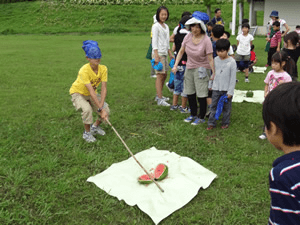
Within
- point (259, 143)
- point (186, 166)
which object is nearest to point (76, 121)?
point (186, 166)

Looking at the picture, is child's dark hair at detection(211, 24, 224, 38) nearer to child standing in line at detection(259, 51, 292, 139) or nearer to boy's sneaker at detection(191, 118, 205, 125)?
child standing in line at detection(259, 51, 292, 139)

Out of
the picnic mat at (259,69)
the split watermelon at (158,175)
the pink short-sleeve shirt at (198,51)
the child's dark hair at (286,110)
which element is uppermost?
the child's dark hair at (286,110)

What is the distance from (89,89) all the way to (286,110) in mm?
3282

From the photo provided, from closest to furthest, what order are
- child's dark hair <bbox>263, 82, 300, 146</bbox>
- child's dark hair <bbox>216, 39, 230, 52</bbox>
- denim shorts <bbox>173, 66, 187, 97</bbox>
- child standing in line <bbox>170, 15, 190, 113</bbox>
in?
child's dark hair <bbox>263, 82, 300, 146</bbox>
child's dark hair <bbox>216, 39, 230, 52</bbox>
child standing in line <bbox>170, 15, 190, 113</bbox>
denim shorts <bbox>173, 66, 187, 97</bbox>

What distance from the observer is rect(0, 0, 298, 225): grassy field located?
2.79m

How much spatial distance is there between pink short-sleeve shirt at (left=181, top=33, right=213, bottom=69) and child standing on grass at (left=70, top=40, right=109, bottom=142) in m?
1.51

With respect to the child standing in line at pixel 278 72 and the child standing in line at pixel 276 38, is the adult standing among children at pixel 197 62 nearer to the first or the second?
the child standing in line at pixel 278 72

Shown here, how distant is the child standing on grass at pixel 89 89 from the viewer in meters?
3.92

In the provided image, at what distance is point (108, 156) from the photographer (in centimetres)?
390

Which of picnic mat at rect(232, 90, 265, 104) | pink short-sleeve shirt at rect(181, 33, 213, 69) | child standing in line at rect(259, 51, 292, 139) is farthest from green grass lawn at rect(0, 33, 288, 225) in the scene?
pink short-sleeve shirt at rect(181, 33, 213, 69)

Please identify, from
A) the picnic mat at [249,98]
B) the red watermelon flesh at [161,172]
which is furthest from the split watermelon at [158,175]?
the picnic mat at [249,98]

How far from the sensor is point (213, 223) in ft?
8.63

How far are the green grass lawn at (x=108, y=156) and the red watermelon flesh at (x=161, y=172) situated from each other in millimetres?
560

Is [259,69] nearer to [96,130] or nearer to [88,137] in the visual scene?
[96,130]
